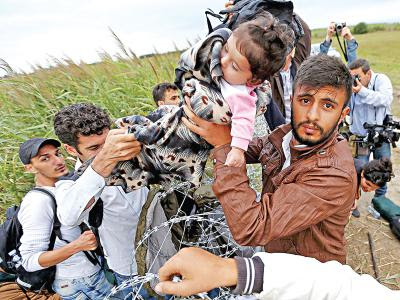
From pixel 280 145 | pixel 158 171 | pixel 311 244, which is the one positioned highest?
→ pixel 158 171

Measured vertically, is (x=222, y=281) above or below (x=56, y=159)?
below

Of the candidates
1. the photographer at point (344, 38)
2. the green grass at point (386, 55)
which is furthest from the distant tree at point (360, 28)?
the photographer at point (344, 38)

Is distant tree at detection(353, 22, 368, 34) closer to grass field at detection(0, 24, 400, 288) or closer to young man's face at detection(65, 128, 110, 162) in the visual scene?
grass field at detection(0, 24, 400, 288)

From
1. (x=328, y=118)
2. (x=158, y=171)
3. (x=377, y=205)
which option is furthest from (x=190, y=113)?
(x=377, y=205)

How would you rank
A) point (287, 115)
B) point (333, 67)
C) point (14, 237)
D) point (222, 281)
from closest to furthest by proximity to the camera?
point (222, 281), point (333, 67), point (14, 237), point (287, 115)

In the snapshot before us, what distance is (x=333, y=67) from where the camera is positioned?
129 cm

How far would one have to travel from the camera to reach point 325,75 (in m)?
1.26

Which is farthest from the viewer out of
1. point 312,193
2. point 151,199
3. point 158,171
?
point 151,199

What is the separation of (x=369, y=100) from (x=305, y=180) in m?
3.50

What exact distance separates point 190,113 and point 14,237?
54.5 inches

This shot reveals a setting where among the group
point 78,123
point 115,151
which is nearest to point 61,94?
point 78,123

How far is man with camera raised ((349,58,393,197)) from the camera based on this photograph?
417 cm

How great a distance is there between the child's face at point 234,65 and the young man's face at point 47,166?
4.53 feet

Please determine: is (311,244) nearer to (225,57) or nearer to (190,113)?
(190,113)
